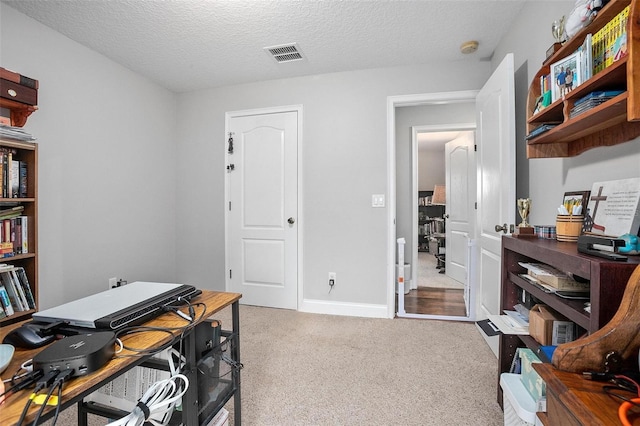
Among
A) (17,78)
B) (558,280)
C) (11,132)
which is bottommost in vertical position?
(558,280)

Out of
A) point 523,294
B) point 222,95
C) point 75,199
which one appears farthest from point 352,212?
point 75,199

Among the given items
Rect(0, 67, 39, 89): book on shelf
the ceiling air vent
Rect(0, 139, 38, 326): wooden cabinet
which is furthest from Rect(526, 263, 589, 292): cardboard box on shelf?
Rect(0, 67, 39, 89): book on shelf

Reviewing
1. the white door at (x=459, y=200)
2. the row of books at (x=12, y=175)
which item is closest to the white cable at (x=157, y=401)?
the row of books at (x=12, y=175)

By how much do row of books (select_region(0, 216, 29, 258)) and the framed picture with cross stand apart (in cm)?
298

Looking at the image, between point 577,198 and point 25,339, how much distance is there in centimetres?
200

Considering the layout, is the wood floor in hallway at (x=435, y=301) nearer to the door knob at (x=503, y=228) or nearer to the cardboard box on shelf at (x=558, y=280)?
the door knob at (x=503, y=228)

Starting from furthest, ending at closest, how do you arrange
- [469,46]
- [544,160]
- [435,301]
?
[435,301] < [469,46] < [544,160]

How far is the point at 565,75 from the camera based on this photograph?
1.12 metres

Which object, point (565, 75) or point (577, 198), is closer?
point (565, 75)

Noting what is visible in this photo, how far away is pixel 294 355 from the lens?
2020 millimetres

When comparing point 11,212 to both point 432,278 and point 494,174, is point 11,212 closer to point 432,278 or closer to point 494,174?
point 494,174

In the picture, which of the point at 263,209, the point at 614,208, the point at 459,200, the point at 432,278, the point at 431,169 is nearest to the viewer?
the point at 614,208

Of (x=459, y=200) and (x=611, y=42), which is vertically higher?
(x=611, y=42)

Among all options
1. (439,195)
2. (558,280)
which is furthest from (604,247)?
(439,195)
